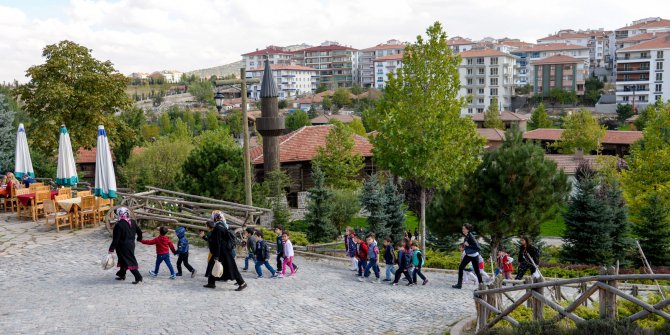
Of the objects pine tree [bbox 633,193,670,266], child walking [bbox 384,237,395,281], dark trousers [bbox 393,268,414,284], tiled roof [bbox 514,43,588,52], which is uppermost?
tiled roof [bbox 514,43,588,52]

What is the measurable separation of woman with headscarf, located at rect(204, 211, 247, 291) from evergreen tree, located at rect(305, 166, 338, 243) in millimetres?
14625

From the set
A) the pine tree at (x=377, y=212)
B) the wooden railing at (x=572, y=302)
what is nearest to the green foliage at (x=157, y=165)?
the pine tree at (x=377, y=212)

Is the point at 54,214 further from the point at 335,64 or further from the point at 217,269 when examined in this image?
the point at 335,64

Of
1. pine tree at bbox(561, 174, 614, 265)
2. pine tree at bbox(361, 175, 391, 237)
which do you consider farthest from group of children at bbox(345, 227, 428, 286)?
pine tree at bbox(561, 174, 614, 265)

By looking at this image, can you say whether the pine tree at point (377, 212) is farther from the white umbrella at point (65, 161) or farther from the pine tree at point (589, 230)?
→ the white umbrella at point (65, 161)

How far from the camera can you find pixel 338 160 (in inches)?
1553

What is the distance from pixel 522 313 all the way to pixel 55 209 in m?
14.2

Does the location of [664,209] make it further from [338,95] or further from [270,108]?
[338,95]

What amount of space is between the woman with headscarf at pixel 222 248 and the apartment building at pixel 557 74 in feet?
351

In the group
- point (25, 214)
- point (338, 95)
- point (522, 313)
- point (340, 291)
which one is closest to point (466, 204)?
point (340, 291)

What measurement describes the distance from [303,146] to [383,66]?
101 m

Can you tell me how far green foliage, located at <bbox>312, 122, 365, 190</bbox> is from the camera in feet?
128

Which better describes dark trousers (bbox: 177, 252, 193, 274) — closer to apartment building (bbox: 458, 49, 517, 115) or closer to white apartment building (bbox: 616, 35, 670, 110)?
apartment building (bbox: 458, 49, 517, 115)

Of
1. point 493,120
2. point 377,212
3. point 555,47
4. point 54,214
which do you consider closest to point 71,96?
point 54,214
